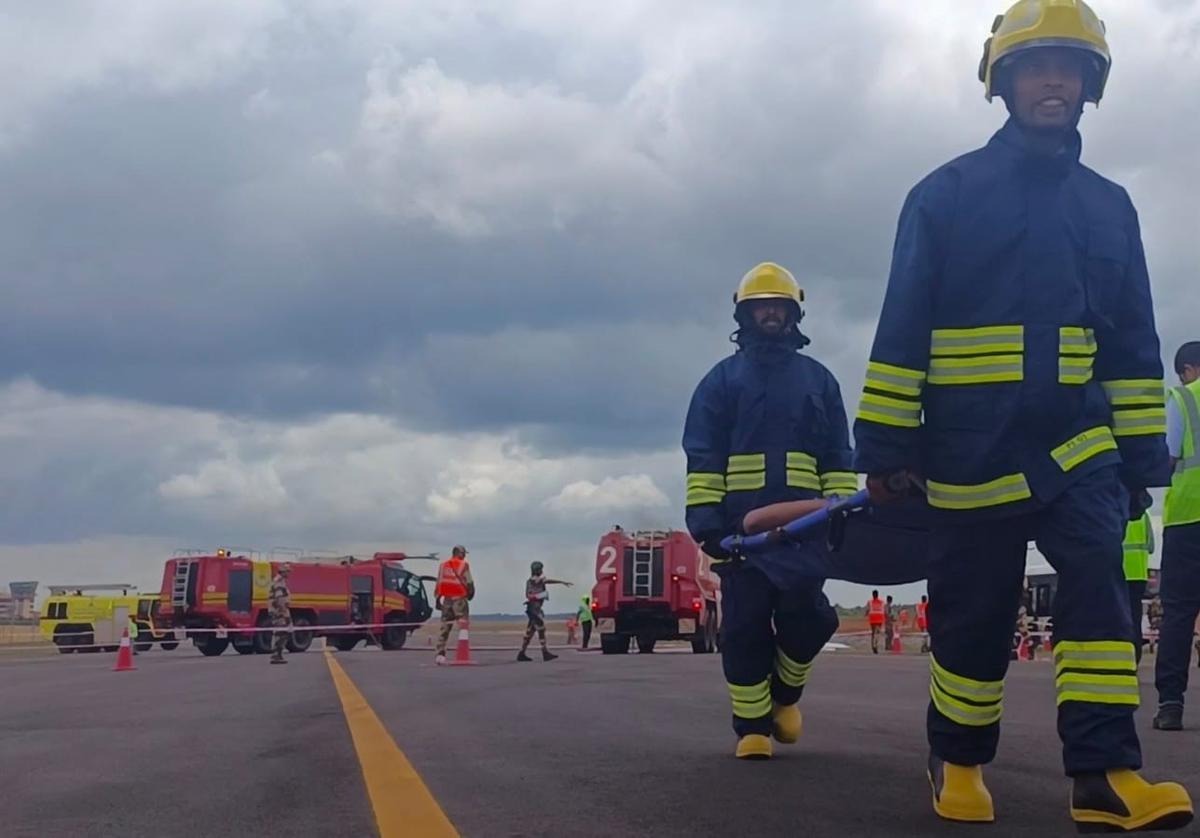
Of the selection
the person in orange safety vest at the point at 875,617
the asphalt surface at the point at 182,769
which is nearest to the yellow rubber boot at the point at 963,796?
the asphalt surface at the point at 182,769

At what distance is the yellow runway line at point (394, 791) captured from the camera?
410cm

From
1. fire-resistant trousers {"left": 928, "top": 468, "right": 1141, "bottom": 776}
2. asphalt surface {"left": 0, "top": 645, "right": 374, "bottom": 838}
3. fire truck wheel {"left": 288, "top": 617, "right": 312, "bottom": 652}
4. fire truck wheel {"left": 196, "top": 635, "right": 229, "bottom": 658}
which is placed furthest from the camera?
fire truck wheel {"left": 288, "top": 617, "right": 312, "bottom": 652}

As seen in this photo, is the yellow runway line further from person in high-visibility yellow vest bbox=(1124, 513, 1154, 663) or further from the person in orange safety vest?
the person in orange safety vest

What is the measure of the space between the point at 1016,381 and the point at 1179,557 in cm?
450

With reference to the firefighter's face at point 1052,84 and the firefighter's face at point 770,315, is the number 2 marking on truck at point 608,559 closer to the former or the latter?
the firefighter's face at point 770,315

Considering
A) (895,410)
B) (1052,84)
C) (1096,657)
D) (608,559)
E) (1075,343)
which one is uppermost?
(1052,84)

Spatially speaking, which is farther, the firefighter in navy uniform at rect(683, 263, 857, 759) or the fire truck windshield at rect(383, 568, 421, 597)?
the fire truck windshield at rect(383, 568, 421, 597)

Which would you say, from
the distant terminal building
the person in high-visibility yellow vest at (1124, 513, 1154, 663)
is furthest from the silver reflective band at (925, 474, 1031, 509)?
the distant terminal building

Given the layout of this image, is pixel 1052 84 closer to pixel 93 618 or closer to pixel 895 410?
pixel 895 410

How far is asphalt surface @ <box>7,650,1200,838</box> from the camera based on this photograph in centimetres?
429

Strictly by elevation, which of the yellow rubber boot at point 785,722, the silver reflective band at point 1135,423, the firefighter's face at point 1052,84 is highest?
the firefighter's face at point 1052,84

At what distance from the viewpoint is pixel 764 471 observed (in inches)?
244

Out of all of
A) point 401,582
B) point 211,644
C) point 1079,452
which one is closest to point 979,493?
point 1079,452

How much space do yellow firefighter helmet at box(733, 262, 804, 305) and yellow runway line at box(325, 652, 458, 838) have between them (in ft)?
8.15
